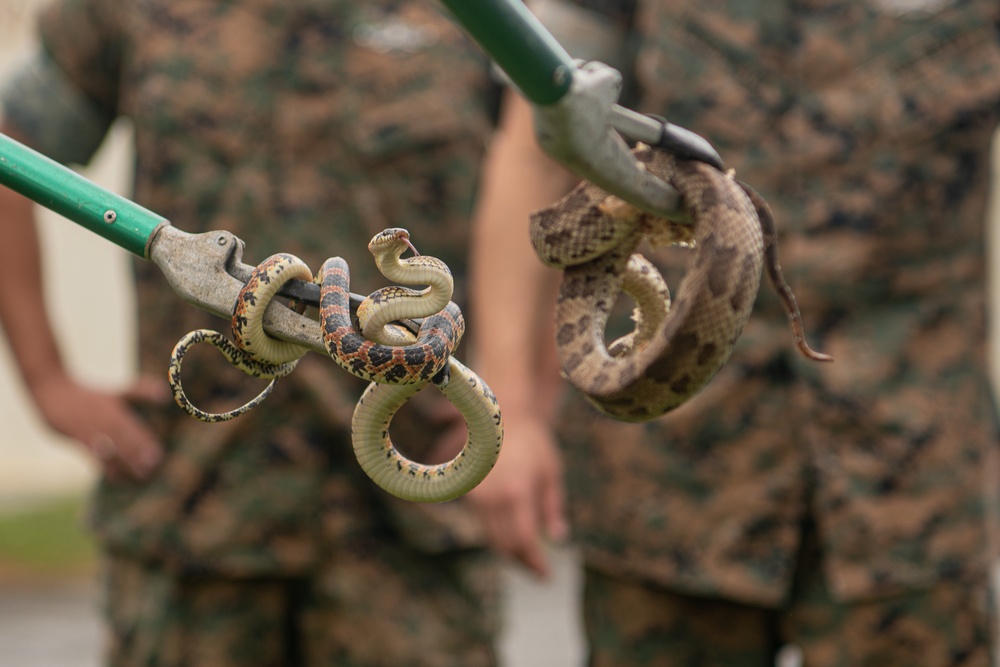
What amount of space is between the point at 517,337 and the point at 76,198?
5.50 feet

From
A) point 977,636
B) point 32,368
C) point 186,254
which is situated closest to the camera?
point 186,254

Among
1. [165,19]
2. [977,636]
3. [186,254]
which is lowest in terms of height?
[186,254]

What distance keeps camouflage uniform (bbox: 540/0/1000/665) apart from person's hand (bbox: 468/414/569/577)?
0.86ft

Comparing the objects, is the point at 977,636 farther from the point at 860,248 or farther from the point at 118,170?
the point at 118,170

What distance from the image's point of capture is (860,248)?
8.67 feet

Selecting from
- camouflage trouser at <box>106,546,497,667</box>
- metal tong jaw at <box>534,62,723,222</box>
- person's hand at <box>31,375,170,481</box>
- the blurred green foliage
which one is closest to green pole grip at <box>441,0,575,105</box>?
metal tong jaw at <box>534,62,723,222</box>

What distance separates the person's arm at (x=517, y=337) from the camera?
2848 mm

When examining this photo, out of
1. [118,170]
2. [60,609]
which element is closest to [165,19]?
[60,609]

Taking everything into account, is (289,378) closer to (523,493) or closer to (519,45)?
(523,493)

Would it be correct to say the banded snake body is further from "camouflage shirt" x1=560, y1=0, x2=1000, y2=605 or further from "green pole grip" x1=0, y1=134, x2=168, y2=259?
"camouflage shirt" x1=560, y1=0, x2=1000, y2=605

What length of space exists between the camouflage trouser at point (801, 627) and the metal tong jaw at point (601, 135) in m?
1.54

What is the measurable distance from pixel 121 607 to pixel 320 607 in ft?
1.66

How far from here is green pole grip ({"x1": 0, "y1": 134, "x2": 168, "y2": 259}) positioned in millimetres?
1232

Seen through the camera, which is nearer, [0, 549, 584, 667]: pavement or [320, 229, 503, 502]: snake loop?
[320, 229, 503, 502]: snake loop
